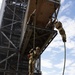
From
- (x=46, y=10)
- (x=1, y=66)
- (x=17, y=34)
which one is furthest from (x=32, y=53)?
(x=17, y=34)

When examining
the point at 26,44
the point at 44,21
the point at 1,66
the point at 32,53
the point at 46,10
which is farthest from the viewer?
the point at 1,66

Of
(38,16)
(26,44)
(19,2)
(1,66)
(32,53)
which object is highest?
(19,2)

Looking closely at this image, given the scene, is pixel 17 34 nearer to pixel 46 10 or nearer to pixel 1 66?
pixel 1 66

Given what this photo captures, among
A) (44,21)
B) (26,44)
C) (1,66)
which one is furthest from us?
(1,66)

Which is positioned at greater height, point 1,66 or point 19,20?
point 19,20

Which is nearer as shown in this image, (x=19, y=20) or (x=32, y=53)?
(x=32, y=53)

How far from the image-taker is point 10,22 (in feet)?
73.8

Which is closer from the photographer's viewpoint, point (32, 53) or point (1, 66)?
point (32, 53)

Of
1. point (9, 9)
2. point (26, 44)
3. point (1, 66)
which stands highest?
point (9, 9)

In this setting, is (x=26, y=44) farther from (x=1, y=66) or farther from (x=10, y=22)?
(x=10, y=22)

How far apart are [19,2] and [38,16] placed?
10.3 meters

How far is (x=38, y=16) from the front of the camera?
14297mm

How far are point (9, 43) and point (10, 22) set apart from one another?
3.14 metres

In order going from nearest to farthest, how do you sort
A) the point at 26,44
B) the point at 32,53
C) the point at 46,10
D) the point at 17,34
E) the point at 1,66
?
the point at 32,53
the point at 46,10
the point at 26,44
the point at 1,66
the point at 17,34
